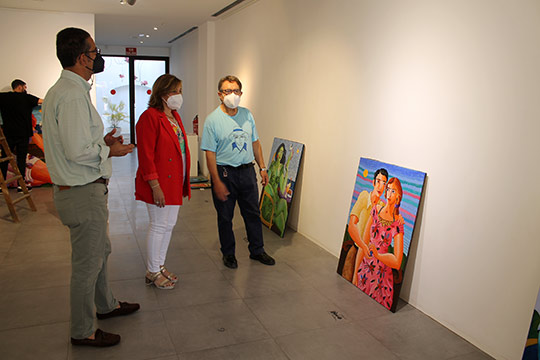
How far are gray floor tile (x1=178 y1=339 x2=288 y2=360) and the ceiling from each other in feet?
16.7

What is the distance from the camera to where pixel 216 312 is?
3.15 metres

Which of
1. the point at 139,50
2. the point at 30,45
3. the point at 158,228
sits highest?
the point at 139,50

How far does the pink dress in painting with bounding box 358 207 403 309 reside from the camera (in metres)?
3.31

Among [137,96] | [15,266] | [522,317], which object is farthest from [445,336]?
[137,96]

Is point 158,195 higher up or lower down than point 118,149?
lower down

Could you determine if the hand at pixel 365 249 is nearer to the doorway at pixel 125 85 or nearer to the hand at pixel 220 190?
the hand at pixel 220 190

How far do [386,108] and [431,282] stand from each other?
4.64 feet

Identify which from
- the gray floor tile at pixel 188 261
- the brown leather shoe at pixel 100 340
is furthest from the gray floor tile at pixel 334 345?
the gray floor tile at pixel 188 261

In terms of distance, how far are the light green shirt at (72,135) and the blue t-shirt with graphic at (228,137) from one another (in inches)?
54.2

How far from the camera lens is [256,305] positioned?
3.29m

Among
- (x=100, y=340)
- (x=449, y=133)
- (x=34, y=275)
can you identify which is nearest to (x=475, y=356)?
(x=449, y=133)

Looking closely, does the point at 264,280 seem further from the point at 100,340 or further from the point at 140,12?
the point at 140,12

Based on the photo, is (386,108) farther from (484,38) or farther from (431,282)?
(431,282)

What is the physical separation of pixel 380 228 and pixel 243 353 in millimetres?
1477
